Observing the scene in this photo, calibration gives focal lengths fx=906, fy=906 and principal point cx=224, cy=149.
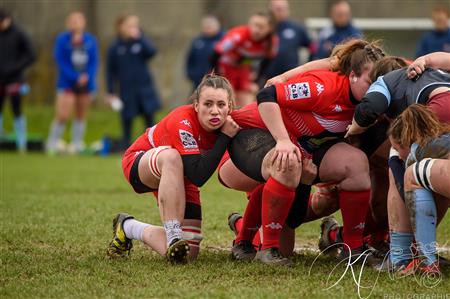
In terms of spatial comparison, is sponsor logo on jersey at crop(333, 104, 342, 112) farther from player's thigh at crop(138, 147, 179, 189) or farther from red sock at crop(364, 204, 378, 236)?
player's thigh at crop(138, 147, 179, 189)

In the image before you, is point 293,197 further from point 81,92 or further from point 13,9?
point 13,9

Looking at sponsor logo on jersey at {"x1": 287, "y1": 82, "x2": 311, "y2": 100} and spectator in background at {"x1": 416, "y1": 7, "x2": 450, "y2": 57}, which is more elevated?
sponsor logo on jersey at {"x1": 287, "y1": 82, "x2": 311, "y2": 100}

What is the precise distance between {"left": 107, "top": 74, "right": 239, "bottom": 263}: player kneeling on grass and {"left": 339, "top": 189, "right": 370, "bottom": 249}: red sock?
2.29 feet

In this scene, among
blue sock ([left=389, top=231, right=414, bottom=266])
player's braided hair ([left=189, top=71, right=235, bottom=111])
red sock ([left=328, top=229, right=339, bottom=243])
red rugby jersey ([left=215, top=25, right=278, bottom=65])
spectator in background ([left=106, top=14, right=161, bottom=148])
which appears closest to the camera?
blue sock ([left=389, top=231, right=414, bottom=266])

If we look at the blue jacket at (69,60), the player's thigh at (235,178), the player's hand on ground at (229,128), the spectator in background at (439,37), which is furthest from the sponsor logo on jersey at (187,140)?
the blue jacket at (69,60)

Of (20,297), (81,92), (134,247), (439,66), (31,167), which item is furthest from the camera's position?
(81,92)

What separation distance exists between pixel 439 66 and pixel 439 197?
2.47 feet

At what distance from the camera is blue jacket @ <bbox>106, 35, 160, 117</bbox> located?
1396 centimetres

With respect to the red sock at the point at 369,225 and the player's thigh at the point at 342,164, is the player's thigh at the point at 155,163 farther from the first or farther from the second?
the red sock at the point at 369,225

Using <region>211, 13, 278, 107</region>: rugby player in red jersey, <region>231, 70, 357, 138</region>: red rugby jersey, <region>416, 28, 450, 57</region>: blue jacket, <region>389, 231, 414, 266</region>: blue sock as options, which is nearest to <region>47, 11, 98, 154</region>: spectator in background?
<region>211, 13, 278, 107</region>: rugby player in red jersey

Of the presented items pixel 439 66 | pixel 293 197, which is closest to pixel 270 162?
pixel 293 197

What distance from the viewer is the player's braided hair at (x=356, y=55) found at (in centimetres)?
473

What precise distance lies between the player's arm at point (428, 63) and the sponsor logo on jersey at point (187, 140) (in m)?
1.17

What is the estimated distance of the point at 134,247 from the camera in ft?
17.8
